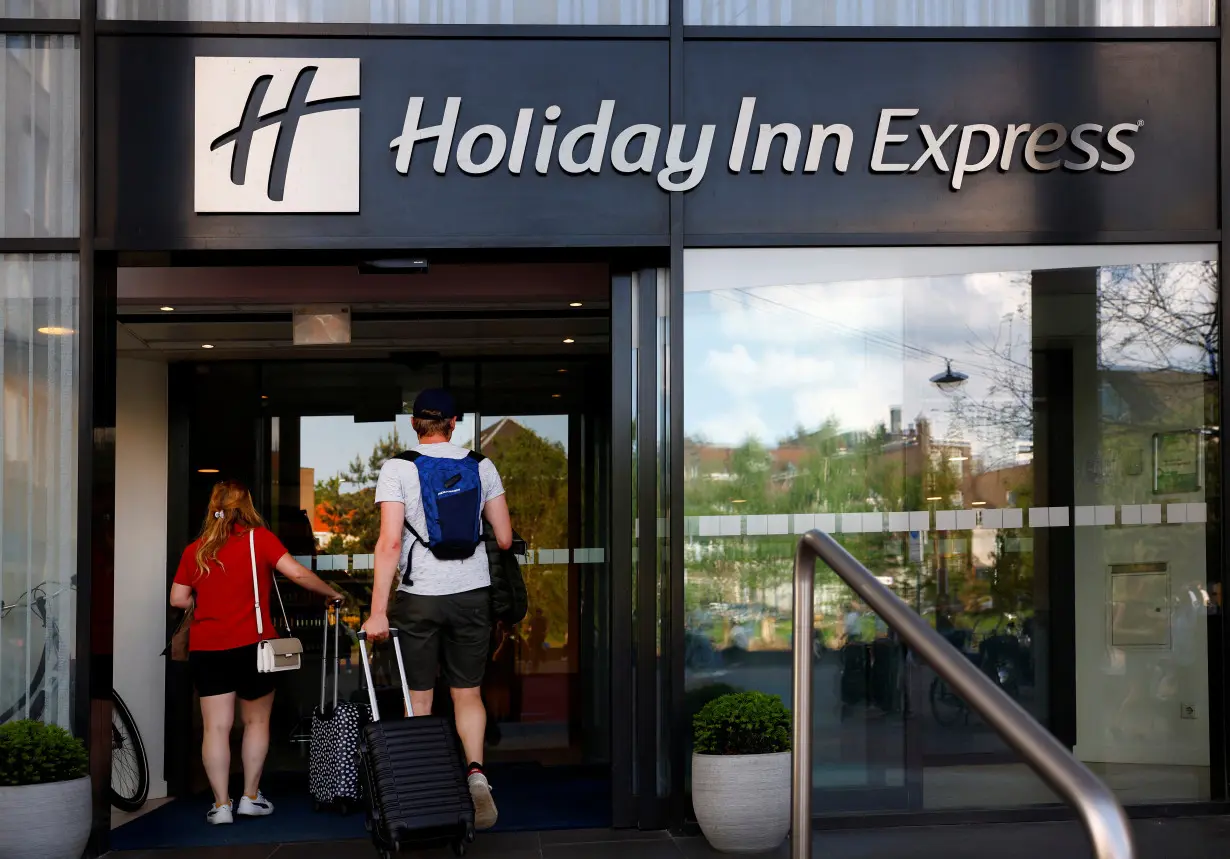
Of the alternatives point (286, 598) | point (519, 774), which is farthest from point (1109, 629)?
point (286, 598)

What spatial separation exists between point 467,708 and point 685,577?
116 centimetres

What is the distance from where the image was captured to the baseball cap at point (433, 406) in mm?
5961

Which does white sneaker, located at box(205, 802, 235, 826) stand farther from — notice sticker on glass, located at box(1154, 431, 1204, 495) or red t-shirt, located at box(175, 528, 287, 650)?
notice sticker on glass, located at box(1154, 431, 1204, 495)

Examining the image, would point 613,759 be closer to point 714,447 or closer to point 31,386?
point 714,447

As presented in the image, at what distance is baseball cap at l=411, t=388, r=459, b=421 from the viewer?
596 centimetres

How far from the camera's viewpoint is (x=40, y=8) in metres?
5.84

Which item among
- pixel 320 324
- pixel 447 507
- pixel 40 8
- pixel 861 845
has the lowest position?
pixel 861 845

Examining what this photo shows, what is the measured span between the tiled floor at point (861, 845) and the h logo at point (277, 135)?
2864mm

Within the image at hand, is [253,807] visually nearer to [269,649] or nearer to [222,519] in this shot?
[269,649]

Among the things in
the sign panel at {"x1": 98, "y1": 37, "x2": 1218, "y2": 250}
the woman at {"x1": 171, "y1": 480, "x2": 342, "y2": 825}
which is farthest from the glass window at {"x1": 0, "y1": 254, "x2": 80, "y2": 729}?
the woman at {"x1": 171, "y1": 480, "x2": 342, "y2": 825}

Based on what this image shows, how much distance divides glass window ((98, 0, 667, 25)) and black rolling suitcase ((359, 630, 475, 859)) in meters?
3.16

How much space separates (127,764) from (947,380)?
5.10 m

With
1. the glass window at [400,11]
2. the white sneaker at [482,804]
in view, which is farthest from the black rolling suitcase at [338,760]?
the glass window at [400,11]

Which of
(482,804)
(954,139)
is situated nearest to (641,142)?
(954,139)
